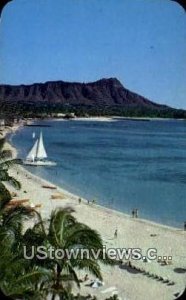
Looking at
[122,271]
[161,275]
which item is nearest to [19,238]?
[122,271]

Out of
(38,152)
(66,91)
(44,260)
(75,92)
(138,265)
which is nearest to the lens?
(44,260)

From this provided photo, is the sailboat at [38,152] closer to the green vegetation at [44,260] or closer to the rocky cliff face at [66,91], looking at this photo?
the rocky cliff face at [66,91]

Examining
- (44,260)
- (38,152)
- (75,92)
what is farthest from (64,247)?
(38,152)

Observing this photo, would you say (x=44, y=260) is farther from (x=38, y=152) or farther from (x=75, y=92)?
(x=38, y=152)

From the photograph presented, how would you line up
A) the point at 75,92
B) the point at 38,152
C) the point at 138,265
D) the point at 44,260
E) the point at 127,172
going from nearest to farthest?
1. the point at 44,260
2. the point at 138,265
3. the point at 75,92
4. the point at 38,152
5. the point at 127,172

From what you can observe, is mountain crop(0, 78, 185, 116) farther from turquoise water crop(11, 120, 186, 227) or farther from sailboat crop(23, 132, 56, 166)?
turquoise water crop(11, 120, 186, 227)

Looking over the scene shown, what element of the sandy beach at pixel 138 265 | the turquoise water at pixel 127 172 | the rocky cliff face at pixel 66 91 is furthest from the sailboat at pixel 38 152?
the rocky cliff face at pixel 66 91

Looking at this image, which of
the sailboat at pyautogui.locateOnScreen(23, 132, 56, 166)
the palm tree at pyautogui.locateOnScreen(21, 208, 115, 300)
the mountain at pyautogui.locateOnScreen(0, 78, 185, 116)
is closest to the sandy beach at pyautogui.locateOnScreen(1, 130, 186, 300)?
the sailboat at pyautogui.locateOnScreen(23, 132, 56, 166)

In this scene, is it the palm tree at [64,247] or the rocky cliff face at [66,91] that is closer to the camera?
the palm tree at [64,247]

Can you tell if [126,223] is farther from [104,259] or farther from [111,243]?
[104,259]
